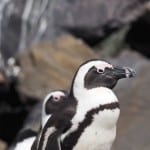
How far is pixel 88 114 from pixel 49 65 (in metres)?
5.23

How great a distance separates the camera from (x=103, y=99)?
361 centimetres

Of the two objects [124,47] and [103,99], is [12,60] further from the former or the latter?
[103,99]

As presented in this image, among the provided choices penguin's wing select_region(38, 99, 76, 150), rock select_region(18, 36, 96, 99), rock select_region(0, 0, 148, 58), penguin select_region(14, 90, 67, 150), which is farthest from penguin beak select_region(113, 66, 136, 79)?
rock select_region(0, 0, 148, 58)

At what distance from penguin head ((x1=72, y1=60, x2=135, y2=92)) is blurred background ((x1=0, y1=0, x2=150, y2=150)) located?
4.47 metres

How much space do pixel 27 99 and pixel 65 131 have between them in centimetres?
503

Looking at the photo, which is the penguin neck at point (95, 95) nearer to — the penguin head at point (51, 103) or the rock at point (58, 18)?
the penguin head at point (51, 103)

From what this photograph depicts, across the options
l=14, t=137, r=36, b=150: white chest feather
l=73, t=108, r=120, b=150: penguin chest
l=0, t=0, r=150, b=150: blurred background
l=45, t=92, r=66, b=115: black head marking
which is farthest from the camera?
l=0, t=0, r=150, b=150: blurred background

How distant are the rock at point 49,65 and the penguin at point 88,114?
4.68 metres

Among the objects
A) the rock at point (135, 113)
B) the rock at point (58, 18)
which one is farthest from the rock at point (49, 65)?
the rock at point (135, 113)

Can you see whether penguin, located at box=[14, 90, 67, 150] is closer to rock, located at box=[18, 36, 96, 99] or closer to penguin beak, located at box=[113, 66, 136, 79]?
penguin beak, located at box=[113, 66, 136, 79]

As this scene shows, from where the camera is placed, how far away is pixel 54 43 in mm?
9367

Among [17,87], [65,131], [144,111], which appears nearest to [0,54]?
[17,87]

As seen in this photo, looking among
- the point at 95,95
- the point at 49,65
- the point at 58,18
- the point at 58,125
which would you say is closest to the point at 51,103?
the point at 58,125

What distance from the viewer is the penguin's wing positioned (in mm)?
3678
